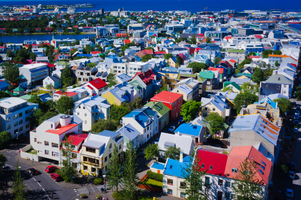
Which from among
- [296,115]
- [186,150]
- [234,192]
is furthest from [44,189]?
[296,115]

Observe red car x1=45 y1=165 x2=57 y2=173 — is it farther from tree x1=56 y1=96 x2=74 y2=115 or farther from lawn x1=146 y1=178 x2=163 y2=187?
tree x1=56 y1=96 x2=74 y2=115

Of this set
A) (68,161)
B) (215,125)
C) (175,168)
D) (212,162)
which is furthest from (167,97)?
(212,162)

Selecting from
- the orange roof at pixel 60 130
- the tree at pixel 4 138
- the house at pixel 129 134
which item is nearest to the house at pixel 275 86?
the house at pixel 129 134

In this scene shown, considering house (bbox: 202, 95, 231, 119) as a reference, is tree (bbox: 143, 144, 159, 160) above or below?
below

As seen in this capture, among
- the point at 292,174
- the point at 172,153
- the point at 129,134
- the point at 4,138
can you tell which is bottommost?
the point at 292,174

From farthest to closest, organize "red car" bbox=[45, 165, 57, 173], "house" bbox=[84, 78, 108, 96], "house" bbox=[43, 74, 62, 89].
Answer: "house" bbox=[43, 74, 62, 89]
"house" bbox=[84, 78, 108, 96]
"red car" bbox=[45, 165, 57, 173]

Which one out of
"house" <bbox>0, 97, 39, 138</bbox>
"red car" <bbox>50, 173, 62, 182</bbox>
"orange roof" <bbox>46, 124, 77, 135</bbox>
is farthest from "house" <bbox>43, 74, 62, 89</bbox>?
"red car" <bbox>50, 173, 62, 182</bbox>

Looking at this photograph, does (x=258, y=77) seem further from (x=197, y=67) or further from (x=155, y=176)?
(x=155, y=176)

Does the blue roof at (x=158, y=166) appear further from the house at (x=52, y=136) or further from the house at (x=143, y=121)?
the house at (x=52, y=136)

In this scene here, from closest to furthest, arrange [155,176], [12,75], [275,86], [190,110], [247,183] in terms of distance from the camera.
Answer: [247,183], [155,176], [190,110], [275,86], [12,75]
